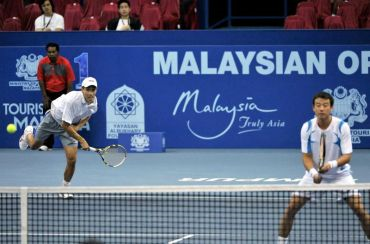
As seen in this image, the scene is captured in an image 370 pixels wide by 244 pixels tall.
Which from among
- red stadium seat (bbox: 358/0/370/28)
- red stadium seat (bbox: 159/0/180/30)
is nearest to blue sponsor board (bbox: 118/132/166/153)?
red stadium seat (bbox: 159/0/180/30)

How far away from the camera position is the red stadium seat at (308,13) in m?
20.0

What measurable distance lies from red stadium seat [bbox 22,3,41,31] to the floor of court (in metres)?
3.10

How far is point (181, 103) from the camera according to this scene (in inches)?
728

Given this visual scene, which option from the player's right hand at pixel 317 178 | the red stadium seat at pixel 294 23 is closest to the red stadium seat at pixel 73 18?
the red stadium seat at pixel 294 23

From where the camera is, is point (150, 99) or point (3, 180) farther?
point (150, 99)

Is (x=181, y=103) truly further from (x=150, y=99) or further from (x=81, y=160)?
(x=81, y=160)

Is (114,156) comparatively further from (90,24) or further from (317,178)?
(90,24)

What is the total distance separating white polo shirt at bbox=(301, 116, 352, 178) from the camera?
9.24 m

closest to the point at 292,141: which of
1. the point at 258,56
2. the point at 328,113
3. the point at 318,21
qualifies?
the point at 258,56

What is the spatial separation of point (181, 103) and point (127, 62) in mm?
1156

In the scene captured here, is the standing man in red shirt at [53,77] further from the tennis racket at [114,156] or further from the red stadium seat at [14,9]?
the tennis racket at [114,156]

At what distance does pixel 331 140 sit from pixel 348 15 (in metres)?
10.9

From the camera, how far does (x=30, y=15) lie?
2088cm

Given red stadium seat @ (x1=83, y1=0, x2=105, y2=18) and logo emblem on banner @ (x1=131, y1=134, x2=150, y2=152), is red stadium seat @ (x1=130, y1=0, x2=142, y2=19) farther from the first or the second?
logo emblem on banner @ (x1=131, y1=134, x2=150, y2=152)
